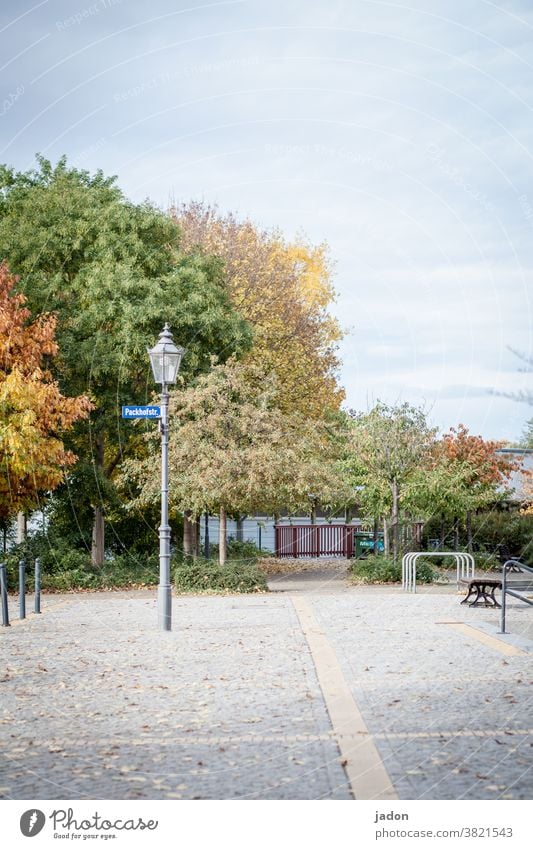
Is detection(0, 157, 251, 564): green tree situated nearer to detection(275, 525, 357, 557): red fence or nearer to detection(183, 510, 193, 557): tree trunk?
detection(183, 510, 193, 557): tree trunk

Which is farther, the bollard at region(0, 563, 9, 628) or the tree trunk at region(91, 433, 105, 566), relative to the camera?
the tree trunk at region(91, 433, 105, 566)

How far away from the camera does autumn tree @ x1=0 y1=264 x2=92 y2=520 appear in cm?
2047

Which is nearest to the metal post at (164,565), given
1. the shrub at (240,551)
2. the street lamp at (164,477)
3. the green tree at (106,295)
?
the street lamp at (164,477)

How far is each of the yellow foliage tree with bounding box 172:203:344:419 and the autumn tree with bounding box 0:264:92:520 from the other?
8.44 meters

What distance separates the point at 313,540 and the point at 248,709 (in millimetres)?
27767

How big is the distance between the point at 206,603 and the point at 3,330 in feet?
23.8

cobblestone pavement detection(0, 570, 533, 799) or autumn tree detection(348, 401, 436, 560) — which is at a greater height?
autumn tree detection(348, 401, 436, 560)

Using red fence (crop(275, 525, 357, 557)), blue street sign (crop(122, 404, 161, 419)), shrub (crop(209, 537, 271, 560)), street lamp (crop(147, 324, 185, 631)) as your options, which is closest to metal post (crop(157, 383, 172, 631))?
street lamp (crop(147, 324, 185, 631))

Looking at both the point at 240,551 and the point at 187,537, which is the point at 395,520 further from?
the point at 240,551

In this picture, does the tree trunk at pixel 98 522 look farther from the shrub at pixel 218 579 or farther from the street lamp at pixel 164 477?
the street lamp at pixel 164 477

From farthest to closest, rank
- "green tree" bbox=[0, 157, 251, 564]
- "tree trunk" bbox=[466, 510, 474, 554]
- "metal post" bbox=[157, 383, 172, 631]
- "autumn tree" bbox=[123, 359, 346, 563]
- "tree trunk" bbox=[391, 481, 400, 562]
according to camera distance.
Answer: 1. "tree trunk" bbox=[466, 510, 474, 554]
2. "tree trunk" bbox=[391, 481, 400, 562]
3. "green tree" bbox=[0, 157, 251, 564]
4. "autumn tree" bbox=[123, 359, 346, 563]
5. "metal post" bbox=[157, 383, 172, 631]

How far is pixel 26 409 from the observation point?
20.8 meters

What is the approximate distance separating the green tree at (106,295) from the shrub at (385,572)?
21.9ft

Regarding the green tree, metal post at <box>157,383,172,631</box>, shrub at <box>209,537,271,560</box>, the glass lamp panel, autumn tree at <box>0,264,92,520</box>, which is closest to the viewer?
metal post at <box>157,383,172,631</box>
